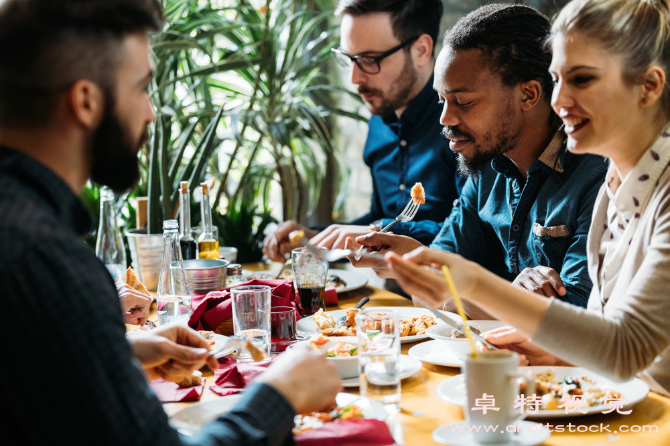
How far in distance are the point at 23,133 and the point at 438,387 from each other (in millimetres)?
764

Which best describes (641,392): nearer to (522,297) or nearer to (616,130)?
(522,297)

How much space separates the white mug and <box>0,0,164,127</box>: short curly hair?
24.9 inches

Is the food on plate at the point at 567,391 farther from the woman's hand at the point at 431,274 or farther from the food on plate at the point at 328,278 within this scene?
the food on plate at the point at 328,278

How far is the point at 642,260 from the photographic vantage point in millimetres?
1090

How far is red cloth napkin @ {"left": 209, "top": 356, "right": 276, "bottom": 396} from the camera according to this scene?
1153 millimetres

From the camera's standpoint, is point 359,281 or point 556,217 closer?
point 556,217

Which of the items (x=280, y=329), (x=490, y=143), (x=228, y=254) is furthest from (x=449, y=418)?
(x=228, y=254)

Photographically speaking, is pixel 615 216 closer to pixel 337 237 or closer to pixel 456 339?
pixel 456 339

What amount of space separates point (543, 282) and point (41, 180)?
1.18m

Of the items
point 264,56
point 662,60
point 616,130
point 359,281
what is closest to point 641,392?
point 616,130

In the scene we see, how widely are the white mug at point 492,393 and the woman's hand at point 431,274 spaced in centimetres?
11

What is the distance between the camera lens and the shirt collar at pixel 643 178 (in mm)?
1098

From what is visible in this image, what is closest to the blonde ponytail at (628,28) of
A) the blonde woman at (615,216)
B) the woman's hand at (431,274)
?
the blonde woman at (615,216)

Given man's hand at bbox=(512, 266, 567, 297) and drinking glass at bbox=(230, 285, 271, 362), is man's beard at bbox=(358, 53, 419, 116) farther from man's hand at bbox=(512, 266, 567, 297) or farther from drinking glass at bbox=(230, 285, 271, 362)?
drinking glass at bbox=(230, 285, 271, 362)
